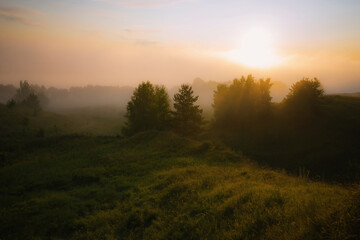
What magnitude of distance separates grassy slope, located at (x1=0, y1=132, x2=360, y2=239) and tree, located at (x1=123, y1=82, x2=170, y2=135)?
21.5m

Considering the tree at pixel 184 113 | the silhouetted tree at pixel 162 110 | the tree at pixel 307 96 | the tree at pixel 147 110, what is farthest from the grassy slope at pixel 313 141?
the tree at pixel 147 110

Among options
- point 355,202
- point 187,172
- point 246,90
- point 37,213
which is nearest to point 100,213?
point 37,213

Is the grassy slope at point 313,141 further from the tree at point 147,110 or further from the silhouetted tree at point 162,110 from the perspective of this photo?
the tree at point 147,110

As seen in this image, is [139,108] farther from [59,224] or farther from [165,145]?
[59,224]

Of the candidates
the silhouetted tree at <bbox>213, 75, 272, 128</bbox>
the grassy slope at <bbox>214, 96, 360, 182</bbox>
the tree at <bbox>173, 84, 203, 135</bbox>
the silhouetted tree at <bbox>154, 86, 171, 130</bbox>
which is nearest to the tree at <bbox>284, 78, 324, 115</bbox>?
the grassy slope at <bbox>214, 96, 360, 182</bbox>

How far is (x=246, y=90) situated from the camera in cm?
5334

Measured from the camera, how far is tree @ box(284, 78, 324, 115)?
38875mm

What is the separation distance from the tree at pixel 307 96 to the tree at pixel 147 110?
27993mm

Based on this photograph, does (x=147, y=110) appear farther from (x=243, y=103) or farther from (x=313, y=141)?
(x=313, y=141)

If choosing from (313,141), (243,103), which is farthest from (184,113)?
(313,141)

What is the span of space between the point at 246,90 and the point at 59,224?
52643mm

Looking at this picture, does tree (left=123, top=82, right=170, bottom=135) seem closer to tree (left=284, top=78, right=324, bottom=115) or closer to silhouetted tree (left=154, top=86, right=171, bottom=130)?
silhouetted tree (left=154, top=86, right=171, bottom=130)

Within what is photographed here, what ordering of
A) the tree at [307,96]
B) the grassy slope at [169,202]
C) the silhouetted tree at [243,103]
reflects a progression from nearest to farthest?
the grassy slope at [169,202] → the tree at [307,96] → the silhouetted tree at [243,103]

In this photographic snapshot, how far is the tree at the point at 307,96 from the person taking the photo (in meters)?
38.9
